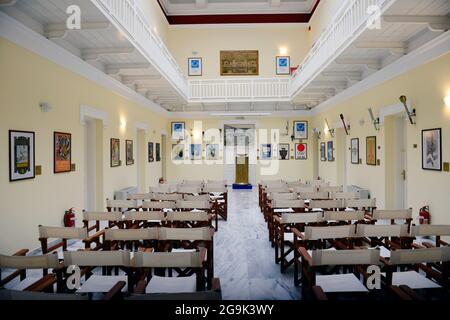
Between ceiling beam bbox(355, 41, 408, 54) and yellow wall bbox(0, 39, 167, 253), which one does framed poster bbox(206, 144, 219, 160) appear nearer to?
yellow wall bbox(0, 39, 167, 253)

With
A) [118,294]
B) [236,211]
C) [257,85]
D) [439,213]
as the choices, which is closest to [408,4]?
[439,213]

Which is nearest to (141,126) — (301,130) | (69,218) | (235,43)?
(69,218)

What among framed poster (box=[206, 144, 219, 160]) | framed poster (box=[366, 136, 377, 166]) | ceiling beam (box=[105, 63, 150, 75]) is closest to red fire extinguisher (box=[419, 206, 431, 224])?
framed poster (box=[366, 136, 377, 166])

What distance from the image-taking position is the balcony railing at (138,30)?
6394mm

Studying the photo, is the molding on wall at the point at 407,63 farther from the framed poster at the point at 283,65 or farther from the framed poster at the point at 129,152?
the framed poster at the point at 129,152

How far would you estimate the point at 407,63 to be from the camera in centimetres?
808

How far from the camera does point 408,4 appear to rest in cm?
585

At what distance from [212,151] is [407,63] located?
1217 cm

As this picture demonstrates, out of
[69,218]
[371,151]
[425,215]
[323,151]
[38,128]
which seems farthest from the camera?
[323,151]

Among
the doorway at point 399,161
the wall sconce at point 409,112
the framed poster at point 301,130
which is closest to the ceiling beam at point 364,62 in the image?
the doorway at point 399,161

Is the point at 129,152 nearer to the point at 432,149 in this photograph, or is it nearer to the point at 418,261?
the point at 432,149
